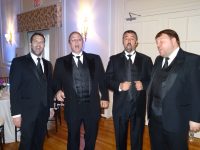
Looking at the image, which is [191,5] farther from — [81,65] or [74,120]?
[74,120]

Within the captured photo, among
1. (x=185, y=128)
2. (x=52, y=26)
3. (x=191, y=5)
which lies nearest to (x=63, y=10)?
(x=52, y=26)

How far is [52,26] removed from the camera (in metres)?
6.31

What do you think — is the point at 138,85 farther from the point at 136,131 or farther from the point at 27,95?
the point at 27,95

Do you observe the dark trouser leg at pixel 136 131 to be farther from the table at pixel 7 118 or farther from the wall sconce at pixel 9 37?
the wall sconce at pixel 9 37

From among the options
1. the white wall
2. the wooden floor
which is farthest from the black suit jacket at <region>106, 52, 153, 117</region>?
the white wall

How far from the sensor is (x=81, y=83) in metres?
2.58

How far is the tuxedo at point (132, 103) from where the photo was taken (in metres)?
2.70

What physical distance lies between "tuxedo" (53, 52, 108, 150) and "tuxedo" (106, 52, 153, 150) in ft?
0.83

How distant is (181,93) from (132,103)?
0.70m

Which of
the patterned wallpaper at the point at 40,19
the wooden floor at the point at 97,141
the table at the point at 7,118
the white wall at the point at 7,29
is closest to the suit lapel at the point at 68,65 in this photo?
the wooden floor at the point at 97,141

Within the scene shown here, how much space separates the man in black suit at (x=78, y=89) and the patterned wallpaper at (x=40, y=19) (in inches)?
145

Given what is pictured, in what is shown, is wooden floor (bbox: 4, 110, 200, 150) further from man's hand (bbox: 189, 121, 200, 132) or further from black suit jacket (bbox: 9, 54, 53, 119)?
man's hand (bbox: 189, 121, 200, 132)

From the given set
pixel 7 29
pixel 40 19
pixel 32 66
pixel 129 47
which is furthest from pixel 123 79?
pixel 7 29

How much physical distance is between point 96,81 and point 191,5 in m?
2.19
